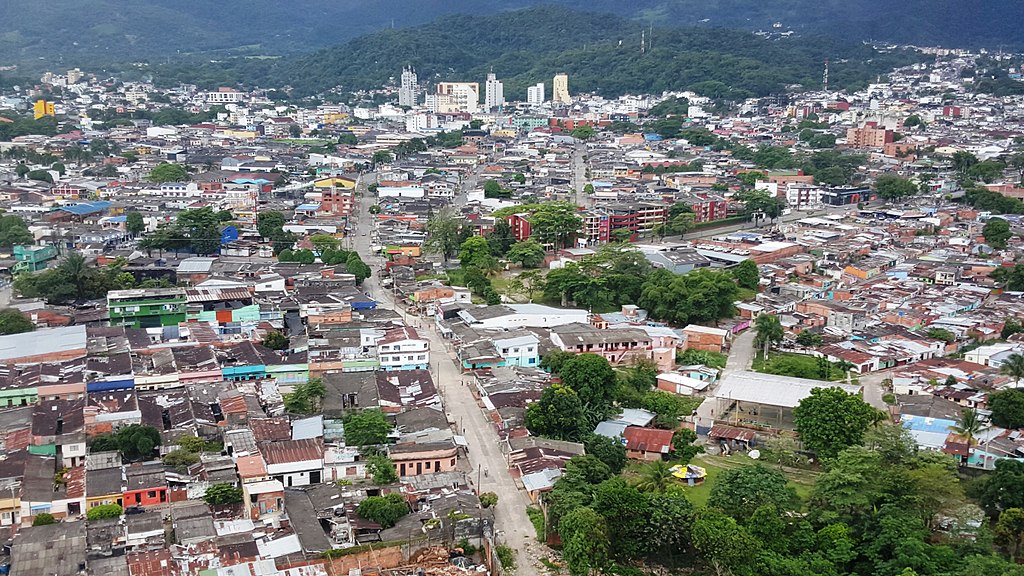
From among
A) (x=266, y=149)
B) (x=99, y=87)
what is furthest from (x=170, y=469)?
(x=99, y=87)

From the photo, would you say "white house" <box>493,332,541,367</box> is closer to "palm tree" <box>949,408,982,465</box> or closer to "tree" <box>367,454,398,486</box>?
"tree" <box>367,454,398,486</box>

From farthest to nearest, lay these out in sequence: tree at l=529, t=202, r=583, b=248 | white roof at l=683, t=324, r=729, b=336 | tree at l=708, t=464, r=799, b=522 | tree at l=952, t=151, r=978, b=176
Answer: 1. tree at l=952, t=151, r=978, b=176
2. tree at l=529, t=202, r=583, b=248
3. white roof at l=683, t=324, r=729, b=336
4. tree at l=708, t=464, r=799, b=522

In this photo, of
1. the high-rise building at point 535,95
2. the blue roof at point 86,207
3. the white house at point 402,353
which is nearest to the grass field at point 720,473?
the white house at point 402,353

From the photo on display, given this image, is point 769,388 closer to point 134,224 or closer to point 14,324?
point 14,324

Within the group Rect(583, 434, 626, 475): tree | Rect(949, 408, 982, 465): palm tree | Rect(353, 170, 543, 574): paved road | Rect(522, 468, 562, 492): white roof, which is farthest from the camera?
Rect(949, 408, 982, 465): palm tree

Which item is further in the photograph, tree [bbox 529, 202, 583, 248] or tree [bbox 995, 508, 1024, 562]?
tree [bbox 529, 202, 583, 248]

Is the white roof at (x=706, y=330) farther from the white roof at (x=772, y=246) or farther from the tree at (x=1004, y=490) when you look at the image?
the tree at (x=1004, y=490)

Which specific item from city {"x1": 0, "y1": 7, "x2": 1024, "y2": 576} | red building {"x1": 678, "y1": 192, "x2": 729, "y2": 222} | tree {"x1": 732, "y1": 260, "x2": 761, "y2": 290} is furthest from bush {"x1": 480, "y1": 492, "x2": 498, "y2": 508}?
red building {"x1": 678, "y1": 192, "x2": 729, "y2": 222}
